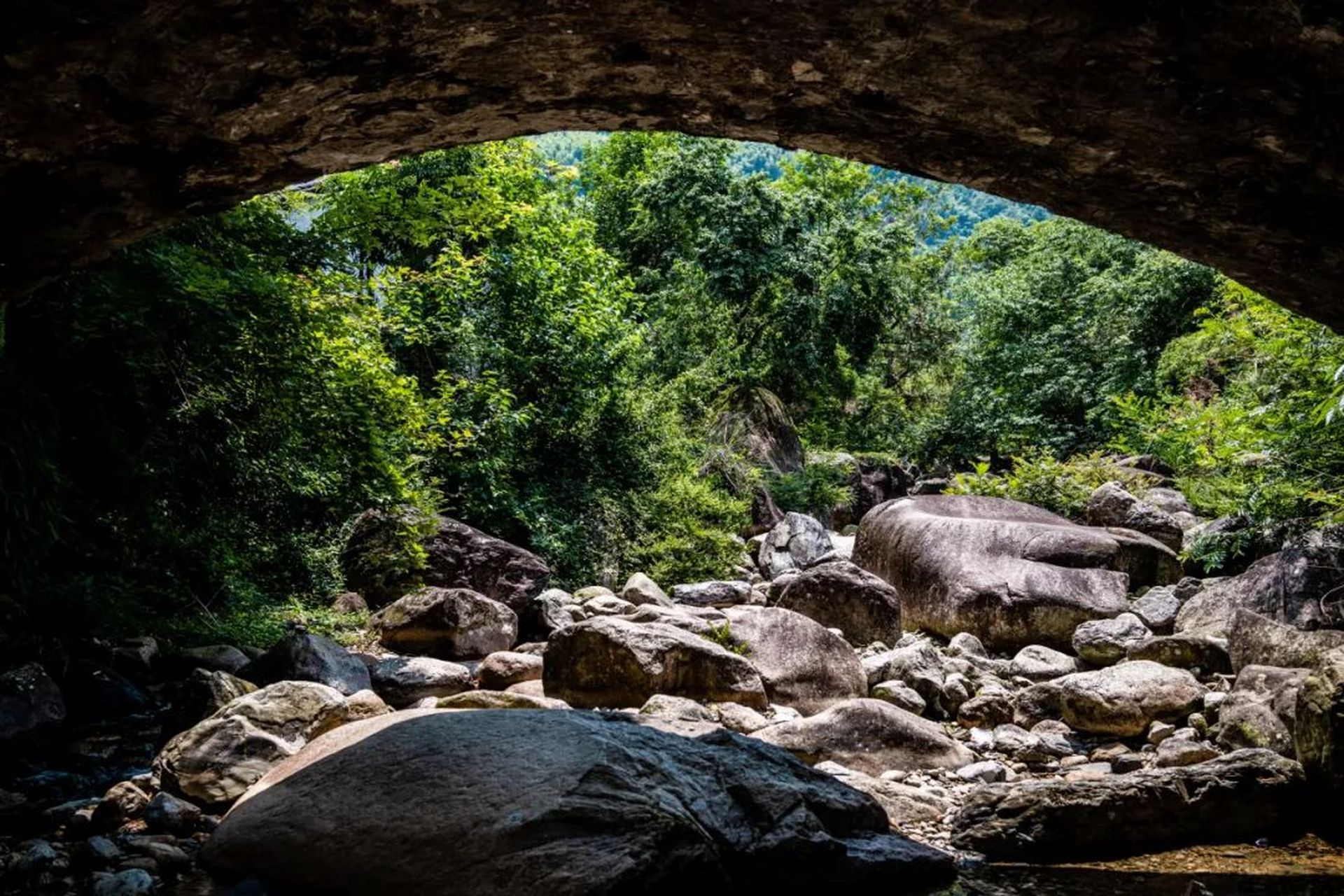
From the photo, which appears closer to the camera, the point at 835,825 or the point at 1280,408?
the point at 835,825

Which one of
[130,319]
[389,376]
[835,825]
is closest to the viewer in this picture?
[835,825]

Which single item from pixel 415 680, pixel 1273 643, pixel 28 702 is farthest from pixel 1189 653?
pixel 28 702

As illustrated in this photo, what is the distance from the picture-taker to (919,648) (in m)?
9.24

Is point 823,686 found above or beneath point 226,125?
beneath

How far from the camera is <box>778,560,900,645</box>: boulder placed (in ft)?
36.4

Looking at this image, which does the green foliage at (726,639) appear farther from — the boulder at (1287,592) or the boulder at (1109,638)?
the boulder at (1287,592)

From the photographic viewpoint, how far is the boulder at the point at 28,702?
6.50 metres

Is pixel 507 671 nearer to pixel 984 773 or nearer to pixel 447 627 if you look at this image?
pixel 447 627

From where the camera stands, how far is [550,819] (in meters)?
3.85

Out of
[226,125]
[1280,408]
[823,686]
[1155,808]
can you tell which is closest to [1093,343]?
[1280,408]

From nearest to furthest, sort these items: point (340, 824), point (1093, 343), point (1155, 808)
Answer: point (340, 824) → point (1155, 808) → point (1093, 343)

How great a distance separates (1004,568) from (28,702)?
10293mm

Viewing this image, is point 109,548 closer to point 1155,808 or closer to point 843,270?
point 1155,808

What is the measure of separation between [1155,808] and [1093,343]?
2207 centimetres
